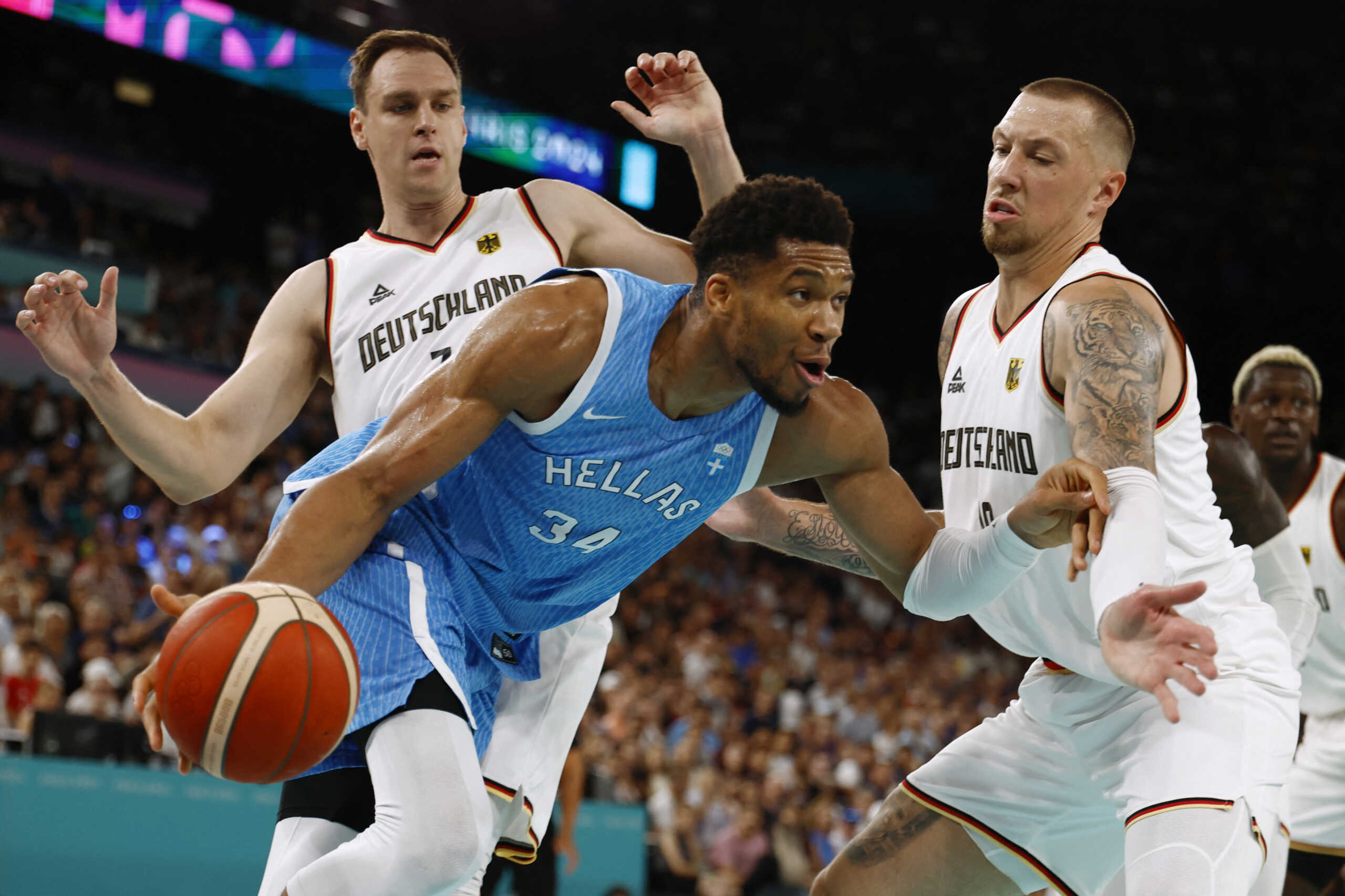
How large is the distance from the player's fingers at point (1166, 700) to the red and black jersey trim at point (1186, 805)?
0.55 meters

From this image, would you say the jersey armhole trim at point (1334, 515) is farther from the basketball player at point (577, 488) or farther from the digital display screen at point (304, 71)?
the digital display screen at point (304, 71)

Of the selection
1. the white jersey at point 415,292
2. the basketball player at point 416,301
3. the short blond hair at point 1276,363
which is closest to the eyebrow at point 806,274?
the basketball player at point 416,301

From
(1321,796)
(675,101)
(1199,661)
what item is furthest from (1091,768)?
(1321,796)

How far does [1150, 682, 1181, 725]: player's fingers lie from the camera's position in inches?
108

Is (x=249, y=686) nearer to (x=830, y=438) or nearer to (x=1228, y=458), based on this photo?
(x=830, y=438)

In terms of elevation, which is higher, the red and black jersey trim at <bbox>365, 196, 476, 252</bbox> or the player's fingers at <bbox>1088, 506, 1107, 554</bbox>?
the red and black jersey trim at <bbox>365, 196, 476, 252</bbox>

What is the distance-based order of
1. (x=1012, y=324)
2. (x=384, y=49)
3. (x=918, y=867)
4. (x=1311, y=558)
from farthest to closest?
1. (x=1311, y=558)
2. (x=384, y=49)
3. (x=918, y=867)
4. (x=1012, y=324)

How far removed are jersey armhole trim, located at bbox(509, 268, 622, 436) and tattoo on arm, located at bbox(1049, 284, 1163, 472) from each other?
114 centimetres

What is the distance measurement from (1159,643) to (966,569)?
737mm

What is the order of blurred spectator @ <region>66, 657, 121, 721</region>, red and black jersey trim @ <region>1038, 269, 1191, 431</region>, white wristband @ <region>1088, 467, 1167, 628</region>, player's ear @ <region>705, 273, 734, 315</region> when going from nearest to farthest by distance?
1. white wristband @ <region>1088, 467, 1167, 628</region>
2. player's ear @ <region>705, 273, 734, 315</region>
3. red and black jersey trim @ <region>1038, 269, 1191, 431</region>
4. blurred spectator @ <region>66, 657, 121, 721</region>

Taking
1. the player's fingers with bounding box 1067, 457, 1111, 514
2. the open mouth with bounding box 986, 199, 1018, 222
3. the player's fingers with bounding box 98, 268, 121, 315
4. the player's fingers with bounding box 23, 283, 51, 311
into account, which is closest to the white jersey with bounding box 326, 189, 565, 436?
the player's fingers with bounding box 98, 268, 121, 315

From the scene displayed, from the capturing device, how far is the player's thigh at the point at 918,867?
3889 millimetres

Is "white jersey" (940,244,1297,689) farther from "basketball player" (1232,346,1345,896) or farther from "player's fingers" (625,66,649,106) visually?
"basketball player" (1232,346,1345,896)

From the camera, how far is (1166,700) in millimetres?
2773
